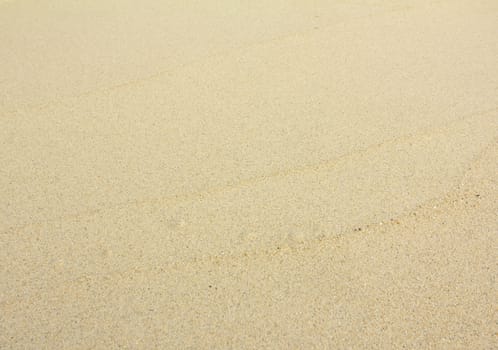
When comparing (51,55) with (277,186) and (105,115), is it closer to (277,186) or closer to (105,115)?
(105,115)

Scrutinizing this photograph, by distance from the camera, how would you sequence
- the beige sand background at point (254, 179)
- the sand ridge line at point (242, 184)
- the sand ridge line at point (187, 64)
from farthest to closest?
the sand ridge line at point (187, 64) < the sand ridge line at point (242, 184) < the beige sand background at point (254, 179)

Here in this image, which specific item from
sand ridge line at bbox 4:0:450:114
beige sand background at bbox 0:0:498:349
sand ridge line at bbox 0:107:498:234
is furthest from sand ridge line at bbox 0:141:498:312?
sand ridge line at bbox 4:0:450:114

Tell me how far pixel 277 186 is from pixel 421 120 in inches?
23.9

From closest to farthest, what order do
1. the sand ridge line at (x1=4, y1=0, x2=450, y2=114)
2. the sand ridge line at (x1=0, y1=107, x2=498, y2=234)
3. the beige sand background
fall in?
the beige sand background, the sand ridge line at (x1=0, y1=107, x2=498, y2=234), the sand ridge line at (x1=4, y1=0, x2=450, y2=114)

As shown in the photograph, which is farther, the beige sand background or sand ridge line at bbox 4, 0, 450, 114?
sand ridge line at bbox 4, 0, 450, 114

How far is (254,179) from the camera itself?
6.30 feet

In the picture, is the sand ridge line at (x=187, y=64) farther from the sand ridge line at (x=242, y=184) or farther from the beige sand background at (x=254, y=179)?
the sand ridge line at (x=242, y=184)

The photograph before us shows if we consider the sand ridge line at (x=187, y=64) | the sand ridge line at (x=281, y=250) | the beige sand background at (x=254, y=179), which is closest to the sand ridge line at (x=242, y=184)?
the beige sand background at (x=254, y=179)

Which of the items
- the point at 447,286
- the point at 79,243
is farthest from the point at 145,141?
the point at 447,286

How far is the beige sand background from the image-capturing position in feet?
4.96

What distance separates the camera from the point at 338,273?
1598 mm

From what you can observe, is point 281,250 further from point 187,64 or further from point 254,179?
point 187,64

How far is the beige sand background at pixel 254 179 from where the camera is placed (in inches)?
59.6

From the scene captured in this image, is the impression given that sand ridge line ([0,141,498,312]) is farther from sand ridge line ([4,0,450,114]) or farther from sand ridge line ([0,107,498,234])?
sand ridge line ([4,0,450,114])
